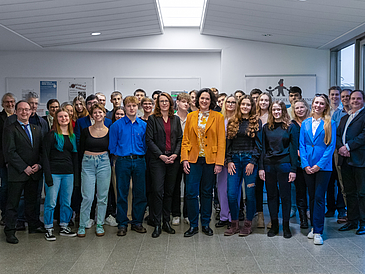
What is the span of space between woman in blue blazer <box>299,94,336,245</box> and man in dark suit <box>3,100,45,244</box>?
3234mm

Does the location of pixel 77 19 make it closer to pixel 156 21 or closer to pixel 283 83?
pixel 156 21

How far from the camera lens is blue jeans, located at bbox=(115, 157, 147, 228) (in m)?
4.16

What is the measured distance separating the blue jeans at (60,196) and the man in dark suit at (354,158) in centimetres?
347

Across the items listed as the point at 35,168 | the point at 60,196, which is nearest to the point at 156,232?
the point at 60,196

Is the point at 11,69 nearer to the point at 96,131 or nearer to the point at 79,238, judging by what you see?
the point at 96,131

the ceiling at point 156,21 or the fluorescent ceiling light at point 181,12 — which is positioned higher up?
the fluorescent ceiling light at point 181,12

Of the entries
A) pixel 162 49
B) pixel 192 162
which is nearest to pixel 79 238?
pixel 192 162

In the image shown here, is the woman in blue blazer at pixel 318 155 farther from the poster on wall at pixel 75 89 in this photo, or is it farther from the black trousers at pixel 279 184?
the poster on wall at pixel 75 89

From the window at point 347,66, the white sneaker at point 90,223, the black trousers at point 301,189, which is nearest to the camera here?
the white sneaker at point 90,223

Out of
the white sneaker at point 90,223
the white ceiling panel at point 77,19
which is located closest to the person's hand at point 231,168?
the white sneaker at point 90,223

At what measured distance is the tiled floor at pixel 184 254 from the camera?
3166 millimetres

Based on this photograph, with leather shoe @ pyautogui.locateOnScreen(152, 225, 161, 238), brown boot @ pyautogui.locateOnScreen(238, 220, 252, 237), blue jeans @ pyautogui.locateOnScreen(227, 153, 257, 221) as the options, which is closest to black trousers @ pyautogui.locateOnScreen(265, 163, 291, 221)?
blue jeans @ pyautogui.locateOnScreen(227, 153, 257, 221)

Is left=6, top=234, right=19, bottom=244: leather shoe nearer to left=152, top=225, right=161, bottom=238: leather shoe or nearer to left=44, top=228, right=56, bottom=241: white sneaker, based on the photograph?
left=44, top=228, right=56, bottom=241: white sneaker

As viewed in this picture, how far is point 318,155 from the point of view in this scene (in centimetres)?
392
